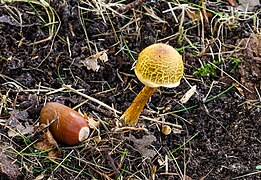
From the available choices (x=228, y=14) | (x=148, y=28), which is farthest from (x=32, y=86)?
(x=228, y=14)

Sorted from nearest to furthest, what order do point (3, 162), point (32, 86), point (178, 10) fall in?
point (3, 162)
point (32, 86)
point (178, 10)

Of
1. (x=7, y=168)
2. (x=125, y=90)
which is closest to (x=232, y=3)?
(x=125, y=90)

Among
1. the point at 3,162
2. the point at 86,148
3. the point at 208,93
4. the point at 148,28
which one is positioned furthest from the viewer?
the point at 148,28

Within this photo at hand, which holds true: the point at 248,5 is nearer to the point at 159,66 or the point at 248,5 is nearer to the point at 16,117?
the point at 159,66

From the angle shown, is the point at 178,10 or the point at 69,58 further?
the point at 178,10

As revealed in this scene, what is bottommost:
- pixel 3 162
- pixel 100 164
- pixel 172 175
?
pixel 172 175

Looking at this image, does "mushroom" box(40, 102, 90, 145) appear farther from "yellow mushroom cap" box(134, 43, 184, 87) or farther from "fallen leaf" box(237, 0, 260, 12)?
"fallen leaf" box(237, 0, 260, 12)

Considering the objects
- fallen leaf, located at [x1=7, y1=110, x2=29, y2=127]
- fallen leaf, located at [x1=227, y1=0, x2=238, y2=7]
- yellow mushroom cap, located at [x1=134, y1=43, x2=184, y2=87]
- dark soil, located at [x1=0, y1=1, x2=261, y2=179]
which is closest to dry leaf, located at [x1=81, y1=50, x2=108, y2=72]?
dark soil, located at [x1=0, y1=1, x2=261, y2=179]

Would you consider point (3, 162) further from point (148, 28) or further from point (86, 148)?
point (148, 28)
